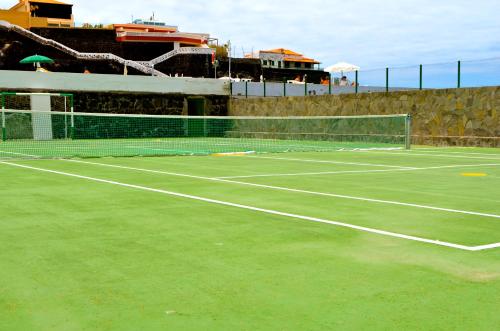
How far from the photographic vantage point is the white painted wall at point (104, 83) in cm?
3803

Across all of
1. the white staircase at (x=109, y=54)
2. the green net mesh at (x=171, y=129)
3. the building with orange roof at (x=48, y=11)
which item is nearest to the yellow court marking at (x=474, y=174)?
the green net mesh at (x=171, y=129)

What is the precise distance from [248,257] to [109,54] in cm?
5527

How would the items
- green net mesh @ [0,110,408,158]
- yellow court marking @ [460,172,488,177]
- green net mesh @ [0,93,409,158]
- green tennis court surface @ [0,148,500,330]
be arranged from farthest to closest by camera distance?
1. green net mesh @ [0,93,409,158]
2. green net mesh @ [0,110,408,158]
3. yellow court marking @ [460,172,488,177]
4. green tennis court surface @ [0,148,500,330]

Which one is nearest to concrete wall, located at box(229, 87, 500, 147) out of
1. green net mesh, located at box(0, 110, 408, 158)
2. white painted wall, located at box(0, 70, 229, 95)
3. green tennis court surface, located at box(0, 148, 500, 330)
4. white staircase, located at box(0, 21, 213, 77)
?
green net mesh, located at box(0, 110, 408, 158)

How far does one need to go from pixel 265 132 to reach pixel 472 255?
34292mm

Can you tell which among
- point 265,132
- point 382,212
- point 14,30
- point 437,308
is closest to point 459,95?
point 265,132

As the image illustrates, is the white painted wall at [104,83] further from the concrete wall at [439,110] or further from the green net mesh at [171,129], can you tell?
the concrete wall at [439,110]

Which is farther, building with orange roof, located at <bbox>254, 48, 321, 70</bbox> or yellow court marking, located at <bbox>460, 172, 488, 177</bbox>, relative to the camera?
building with orange roof, located at <bbox>254, 48, 321, 70</bbox>

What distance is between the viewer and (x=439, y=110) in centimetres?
2975

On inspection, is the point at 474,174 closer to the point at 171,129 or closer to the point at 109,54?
the point at 171,129

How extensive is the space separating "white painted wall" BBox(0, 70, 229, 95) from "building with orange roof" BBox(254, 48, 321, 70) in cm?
4893

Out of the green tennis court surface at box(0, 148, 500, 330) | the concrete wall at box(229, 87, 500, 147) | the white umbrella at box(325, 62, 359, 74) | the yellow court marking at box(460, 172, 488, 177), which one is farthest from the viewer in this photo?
the white umbrella at box(325, 62, 359, 74)

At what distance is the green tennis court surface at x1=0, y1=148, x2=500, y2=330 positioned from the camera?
394cm

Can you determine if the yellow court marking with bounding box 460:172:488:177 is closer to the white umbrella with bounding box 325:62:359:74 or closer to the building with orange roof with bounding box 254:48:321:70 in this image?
the white umbrella with bounding box 325:62:359:74
